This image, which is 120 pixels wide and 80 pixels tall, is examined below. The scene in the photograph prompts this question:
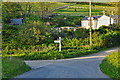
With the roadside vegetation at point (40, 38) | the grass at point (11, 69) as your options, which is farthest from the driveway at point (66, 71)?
the roadside vegetation at point (40, 38)

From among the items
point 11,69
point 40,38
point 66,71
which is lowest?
point 66,71

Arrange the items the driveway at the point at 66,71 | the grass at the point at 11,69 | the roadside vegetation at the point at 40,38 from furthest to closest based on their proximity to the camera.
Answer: the roadside vegetation at the point at 40,38
the grass at the point at 11,69
the driveway at the point at 66,71

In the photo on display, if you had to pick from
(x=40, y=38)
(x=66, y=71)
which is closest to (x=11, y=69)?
(x=66, y=71)

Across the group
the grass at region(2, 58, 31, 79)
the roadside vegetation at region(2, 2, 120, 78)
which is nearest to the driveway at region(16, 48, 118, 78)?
the grass at region(2, 58, 31, 79)

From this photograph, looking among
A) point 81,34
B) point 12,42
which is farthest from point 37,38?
point 81,34

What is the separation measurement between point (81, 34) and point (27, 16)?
11572 millimetres

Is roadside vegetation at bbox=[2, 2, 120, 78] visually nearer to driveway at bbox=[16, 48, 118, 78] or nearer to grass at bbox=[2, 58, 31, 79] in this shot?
grass at bbox=[2, 58, 31, 79]

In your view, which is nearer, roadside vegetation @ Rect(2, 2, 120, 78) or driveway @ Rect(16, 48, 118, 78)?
driveway @ Rect(16, 48, 118, 78)

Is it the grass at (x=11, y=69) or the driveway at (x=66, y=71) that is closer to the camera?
the driveway at (x=66, y=71)

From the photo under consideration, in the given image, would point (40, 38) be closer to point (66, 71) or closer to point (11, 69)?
point (66, 71)

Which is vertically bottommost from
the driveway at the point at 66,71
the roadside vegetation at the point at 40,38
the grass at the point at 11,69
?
the driveway at the point at 66,71

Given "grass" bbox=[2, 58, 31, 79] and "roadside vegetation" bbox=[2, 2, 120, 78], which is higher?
"roadside vegetation" bbox=[2, 2, 120, 78]

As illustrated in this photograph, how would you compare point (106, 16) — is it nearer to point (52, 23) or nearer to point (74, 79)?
point (52, 23)

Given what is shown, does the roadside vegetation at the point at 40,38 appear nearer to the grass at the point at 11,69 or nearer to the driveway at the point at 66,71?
the grass at the point at 11,69
